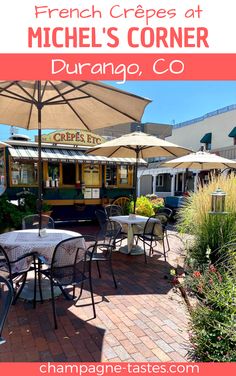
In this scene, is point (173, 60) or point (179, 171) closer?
point (173, 60)

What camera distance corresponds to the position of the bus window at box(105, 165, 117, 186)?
8688 mm

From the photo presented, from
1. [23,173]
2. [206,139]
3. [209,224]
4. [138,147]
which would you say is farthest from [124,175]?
[206,139]

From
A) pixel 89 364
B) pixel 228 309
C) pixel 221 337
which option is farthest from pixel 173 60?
pixel 89 364

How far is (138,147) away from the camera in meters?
5.30

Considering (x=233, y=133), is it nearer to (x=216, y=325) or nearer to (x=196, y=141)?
(x=196, y=141)

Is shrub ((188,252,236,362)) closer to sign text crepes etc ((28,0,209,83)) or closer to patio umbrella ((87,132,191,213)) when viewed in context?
sign text crepes etc ((28,0,209,83))

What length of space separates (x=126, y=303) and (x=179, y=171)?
1728 centimetres

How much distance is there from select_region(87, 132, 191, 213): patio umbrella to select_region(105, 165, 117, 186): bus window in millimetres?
2388

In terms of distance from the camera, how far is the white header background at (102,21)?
272 centimetres

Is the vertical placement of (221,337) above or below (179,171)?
below

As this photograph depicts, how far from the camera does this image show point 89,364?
2.00 metres

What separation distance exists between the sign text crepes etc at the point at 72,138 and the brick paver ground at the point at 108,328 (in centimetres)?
559

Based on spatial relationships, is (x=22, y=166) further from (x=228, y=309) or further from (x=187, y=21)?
(x=228, y=309)

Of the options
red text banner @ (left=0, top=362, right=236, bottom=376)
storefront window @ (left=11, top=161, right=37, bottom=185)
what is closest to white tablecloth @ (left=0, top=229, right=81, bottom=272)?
red text banner @ (left=0, top=362, right=236, bottom=376)
